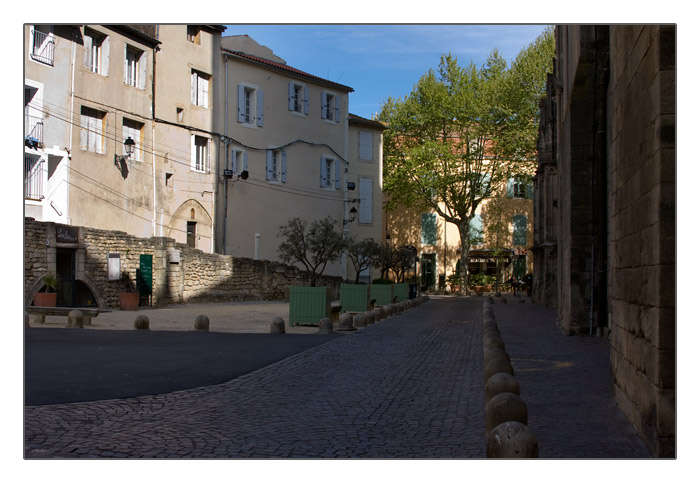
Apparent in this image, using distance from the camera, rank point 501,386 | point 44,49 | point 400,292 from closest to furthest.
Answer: point 501,386 < point 44,49 < point 400,292

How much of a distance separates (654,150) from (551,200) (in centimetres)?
2269

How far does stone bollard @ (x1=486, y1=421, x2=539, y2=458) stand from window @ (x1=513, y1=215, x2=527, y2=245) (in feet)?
140

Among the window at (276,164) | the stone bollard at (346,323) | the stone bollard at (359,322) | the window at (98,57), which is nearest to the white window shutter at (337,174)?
the window at (276,164)

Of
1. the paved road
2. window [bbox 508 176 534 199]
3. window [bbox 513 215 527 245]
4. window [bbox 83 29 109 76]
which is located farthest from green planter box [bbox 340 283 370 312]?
window [bbox 513 215 527 245]

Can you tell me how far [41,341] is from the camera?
518 inches

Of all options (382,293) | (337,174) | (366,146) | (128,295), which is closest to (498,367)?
(128,295)

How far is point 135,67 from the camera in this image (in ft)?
93.8

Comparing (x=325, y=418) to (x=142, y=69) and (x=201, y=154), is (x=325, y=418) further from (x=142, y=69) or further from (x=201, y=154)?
(x=201, y=154)

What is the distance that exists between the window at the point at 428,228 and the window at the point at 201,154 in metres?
17.0

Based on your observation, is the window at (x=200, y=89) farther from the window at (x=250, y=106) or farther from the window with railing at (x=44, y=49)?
the window with railing at (x=44, y=49)

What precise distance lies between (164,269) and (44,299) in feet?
26.9

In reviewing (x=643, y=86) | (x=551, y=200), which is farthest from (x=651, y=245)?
(x=551, y=200)

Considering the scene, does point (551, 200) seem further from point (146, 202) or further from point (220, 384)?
point (220, 384)

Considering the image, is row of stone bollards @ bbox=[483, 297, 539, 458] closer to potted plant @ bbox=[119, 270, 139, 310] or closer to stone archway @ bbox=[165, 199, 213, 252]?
potted plant @ bbox=[119, 270, 139, 310]
